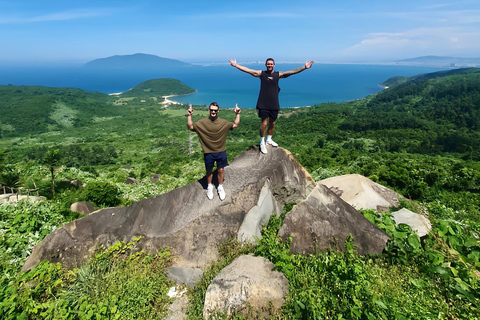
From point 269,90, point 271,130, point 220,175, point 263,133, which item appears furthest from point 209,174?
point 269,90

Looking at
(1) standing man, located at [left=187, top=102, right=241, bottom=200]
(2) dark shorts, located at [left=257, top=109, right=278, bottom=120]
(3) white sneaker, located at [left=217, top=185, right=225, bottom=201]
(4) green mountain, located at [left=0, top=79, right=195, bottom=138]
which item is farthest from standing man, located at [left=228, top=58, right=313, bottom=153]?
(4) green mountain, located at [left=0, top=79, right=195, bottom=138]

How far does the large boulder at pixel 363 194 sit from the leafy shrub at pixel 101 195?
39.0 feet

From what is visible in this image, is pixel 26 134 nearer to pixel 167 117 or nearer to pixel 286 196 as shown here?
pixel 167 117

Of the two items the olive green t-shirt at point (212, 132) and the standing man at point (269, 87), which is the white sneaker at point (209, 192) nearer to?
the olive green t-shirt at point (212, 132)

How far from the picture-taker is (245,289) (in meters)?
5.51

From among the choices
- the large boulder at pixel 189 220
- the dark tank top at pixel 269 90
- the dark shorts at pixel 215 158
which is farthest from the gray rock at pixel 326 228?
the dark tank top at pixel 269 90

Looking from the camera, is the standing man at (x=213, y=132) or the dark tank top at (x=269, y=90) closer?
the standing man at (x=213, y=132)

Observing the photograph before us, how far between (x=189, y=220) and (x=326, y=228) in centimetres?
416

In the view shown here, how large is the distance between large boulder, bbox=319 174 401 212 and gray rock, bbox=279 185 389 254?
3.59 m

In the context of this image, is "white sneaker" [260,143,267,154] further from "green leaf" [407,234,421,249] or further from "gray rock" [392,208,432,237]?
"gray rock" [392,208,432,237]

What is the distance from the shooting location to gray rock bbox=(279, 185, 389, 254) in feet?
23.0

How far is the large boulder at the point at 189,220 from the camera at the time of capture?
690cm

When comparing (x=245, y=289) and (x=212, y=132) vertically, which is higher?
(x=212, y=132)

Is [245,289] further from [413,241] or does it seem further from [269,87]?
[269,87]
